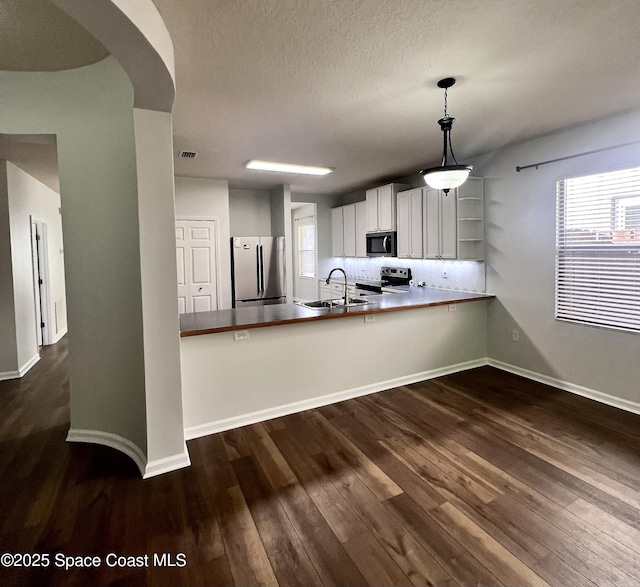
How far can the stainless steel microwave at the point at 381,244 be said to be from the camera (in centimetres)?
544

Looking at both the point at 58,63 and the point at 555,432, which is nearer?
the point at 58,63

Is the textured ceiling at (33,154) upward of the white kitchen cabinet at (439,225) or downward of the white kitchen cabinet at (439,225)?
upward

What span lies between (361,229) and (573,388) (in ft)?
12.2

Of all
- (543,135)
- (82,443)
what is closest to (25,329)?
(82,443)

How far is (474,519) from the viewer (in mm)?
1949

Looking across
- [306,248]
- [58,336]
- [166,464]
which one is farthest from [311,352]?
[58,336]

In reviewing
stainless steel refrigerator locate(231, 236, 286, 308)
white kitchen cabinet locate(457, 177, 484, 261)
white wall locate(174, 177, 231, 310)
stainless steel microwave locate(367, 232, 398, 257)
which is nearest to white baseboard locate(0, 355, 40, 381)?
white wall locate(174, 177, 231, 310)

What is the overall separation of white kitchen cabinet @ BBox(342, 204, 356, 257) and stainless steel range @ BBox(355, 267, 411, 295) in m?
0.63

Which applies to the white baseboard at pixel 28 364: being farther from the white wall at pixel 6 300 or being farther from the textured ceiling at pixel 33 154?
the textured ceiling at pixel 33 154

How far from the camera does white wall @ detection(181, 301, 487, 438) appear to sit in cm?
292

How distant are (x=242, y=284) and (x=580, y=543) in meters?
5.11

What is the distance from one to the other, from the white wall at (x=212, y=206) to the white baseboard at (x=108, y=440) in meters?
3.13

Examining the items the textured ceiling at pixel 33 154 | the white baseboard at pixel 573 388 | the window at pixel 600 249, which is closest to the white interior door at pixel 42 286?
the textured ceiling at pixel 33 154

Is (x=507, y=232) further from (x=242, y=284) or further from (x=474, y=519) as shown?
(x=242, y=284)
